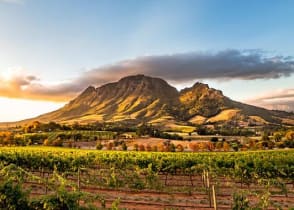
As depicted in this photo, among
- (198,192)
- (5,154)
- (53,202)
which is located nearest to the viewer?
(53,202)

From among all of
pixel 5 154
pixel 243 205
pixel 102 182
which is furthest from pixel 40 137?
pixel 243 205

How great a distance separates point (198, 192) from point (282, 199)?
6.23 m

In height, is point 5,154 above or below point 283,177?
above

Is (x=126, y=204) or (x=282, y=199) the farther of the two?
(x=282, y=199)

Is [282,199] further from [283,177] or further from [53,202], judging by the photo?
[53,202]

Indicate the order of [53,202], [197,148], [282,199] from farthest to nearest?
[197,148]
[282,199]
[53,202]

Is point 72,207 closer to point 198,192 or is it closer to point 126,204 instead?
point 126,204

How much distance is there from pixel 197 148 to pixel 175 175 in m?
50.5

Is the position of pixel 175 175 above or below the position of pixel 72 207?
below

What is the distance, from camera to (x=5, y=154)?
118ft

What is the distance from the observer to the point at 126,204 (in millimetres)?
21844

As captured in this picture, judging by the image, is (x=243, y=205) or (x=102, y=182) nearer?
(x=243, y=205)

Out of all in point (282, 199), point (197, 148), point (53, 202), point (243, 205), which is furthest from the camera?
point (197, 148)

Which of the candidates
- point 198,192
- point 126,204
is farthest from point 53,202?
point 198,192
